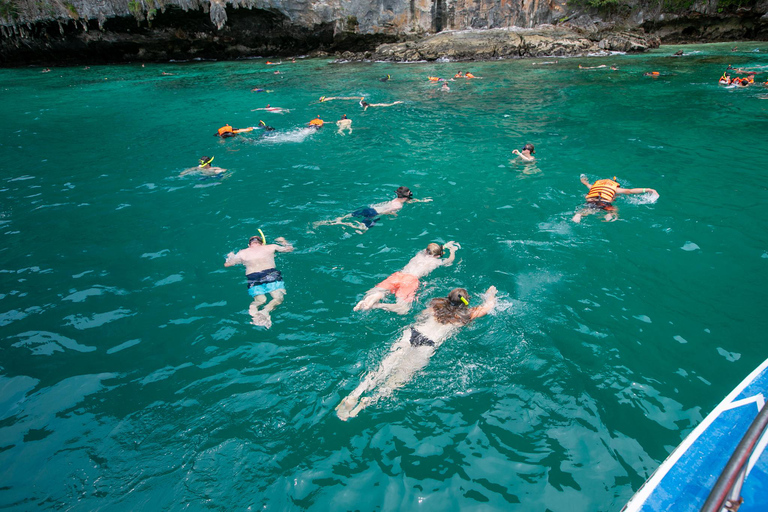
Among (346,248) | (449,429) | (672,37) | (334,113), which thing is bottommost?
(449,429)

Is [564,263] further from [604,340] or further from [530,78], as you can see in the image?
[530,78]

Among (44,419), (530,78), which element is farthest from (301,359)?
(530,78)

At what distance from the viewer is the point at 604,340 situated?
536 cm

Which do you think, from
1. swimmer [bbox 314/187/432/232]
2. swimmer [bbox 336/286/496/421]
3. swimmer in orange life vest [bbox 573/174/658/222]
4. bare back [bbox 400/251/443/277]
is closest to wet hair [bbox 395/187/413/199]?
swimmer [bbox 314/187/432/232]

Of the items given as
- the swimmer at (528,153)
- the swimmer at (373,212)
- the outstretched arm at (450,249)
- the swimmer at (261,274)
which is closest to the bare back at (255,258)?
the swimmer at (261,274)

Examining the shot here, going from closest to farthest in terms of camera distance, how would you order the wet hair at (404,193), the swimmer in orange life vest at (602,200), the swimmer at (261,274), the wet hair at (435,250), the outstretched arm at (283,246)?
the swimmer at (261,274) → the wet hair at (435,250) → the outstretched arm at (283,246) → the swimmer in orange life vest at (602,200) → the wet hair at (404,193)

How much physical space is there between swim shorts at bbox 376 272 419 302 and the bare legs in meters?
1.67

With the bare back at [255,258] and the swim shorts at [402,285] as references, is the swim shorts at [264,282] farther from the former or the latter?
the swim shorts at [402,285]

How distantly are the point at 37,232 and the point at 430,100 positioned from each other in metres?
17.8

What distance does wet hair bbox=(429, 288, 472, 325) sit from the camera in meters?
5.50

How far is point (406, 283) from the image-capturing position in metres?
6.39

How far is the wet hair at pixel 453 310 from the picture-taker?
5.50 meters

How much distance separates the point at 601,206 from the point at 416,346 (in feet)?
19.7

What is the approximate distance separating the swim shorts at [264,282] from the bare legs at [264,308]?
84 mm
